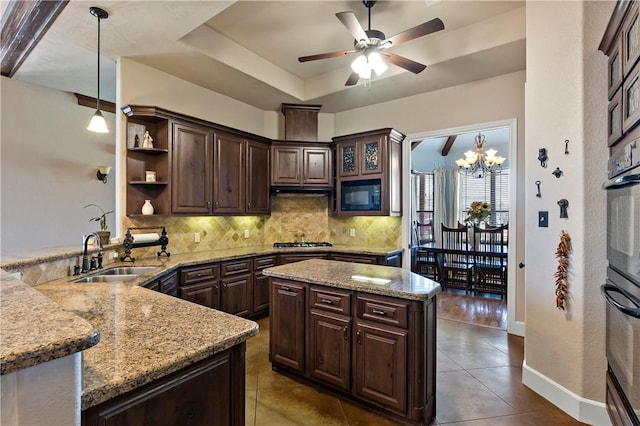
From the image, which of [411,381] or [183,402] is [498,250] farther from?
[183,402]

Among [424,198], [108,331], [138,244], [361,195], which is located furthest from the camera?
[424,198]

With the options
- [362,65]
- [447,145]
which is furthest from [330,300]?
[447,145]

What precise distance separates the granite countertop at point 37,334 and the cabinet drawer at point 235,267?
269 centimetres

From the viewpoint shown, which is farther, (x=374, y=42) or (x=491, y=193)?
(x=491, y=193)

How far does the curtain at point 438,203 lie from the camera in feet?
26.7

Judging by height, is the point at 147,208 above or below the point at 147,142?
below

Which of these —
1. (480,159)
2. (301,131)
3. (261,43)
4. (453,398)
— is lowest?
(453,398)

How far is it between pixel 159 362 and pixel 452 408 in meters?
2.15

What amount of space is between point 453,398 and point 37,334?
262 centimetres

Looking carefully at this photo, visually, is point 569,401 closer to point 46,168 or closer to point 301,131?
point 301,131

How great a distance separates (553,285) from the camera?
90.0 inches

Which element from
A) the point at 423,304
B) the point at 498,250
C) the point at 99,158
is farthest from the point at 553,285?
the point at 99,158

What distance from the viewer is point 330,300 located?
2.31 metres

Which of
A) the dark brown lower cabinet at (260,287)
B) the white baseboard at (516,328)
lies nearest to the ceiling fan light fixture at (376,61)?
the dark brown lower cabinet at (260,287)
